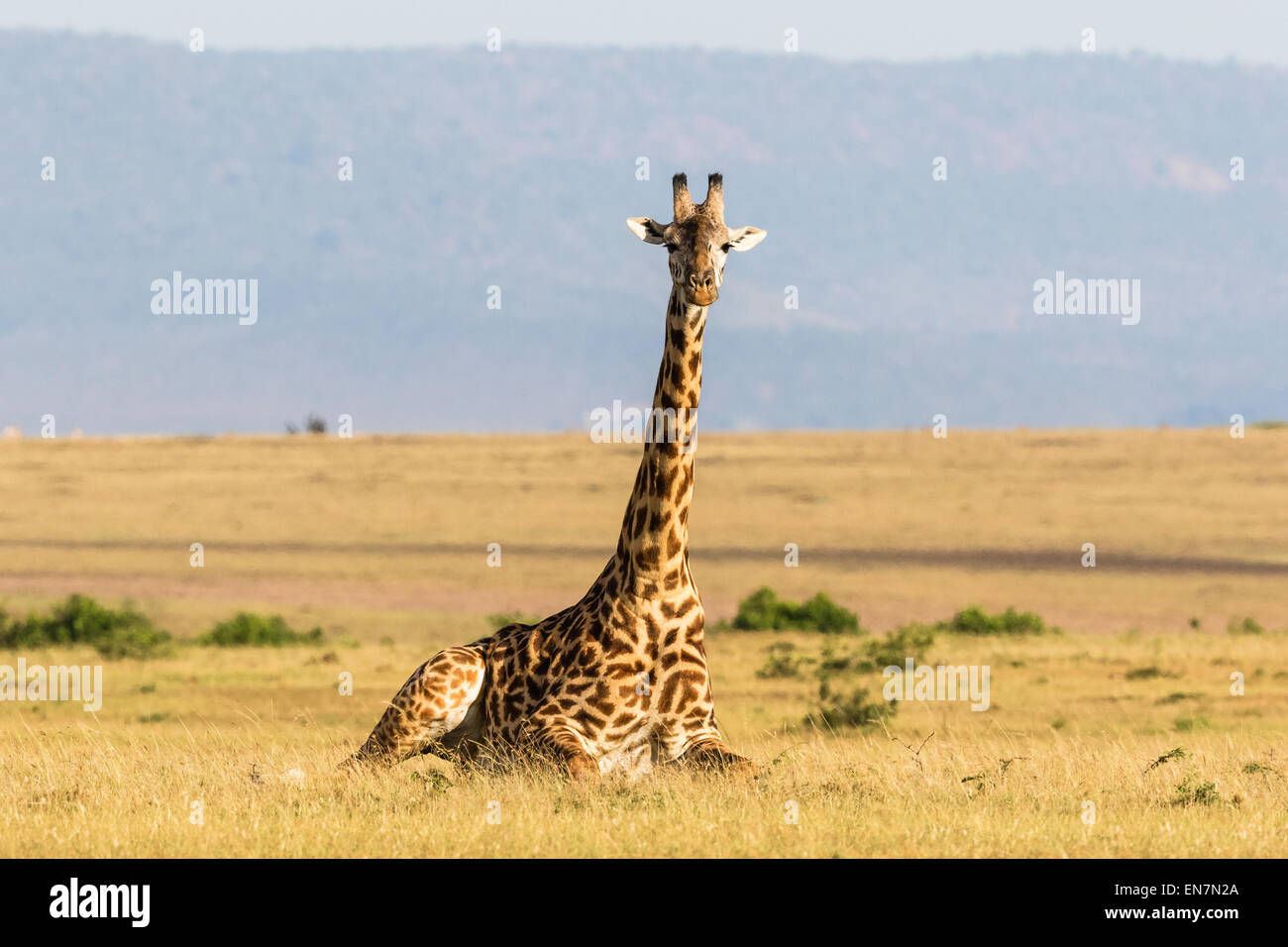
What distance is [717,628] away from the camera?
111 ft

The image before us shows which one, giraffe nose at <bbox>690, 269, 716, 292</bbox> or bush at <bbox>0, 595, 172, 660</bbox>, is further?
bush at <bbox>0, 595, 172, 660</bbox>

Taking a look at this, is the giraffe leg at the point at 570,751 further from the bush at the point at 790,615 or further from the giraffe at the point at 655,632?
the bush at the point at 790,615

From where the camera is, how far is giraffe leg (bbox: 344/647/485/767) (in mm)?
12094

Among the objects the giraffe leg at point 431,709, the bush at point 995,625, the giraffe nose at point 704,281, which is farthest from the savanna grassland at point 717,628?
the giraffe nose at point 704,281

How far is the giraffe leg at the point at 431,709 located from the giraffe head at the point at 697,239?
2.84 metres

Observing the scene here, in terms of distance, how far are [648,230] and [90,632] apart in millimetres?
22826

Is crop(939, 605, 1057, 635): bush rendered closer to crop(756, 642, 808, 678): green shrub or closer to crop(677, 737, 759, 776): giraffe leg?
crop(756, 642, 808, 678): green shrub

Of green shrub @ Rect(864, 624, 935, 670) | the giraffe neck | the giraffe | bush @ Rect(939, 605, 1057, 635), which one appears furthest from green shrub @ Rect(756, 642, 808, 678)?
the giraffe neck

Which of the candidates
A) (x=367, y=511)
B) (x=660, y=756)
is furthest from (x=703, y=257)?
(x=367, y=511)

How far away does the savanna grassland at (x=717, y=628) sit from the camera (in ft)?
33.7

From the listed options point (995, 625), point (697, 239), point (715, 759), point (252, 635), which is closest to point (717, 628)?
point (995, 625)

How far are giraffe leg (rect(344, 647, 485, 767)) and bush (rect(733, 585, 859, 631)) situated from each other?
2134 cm

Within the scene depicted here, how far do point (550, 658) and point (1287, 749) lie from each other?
6.45 meters

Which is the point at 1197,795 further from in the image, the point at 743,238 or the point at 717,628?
the point at 717,628
